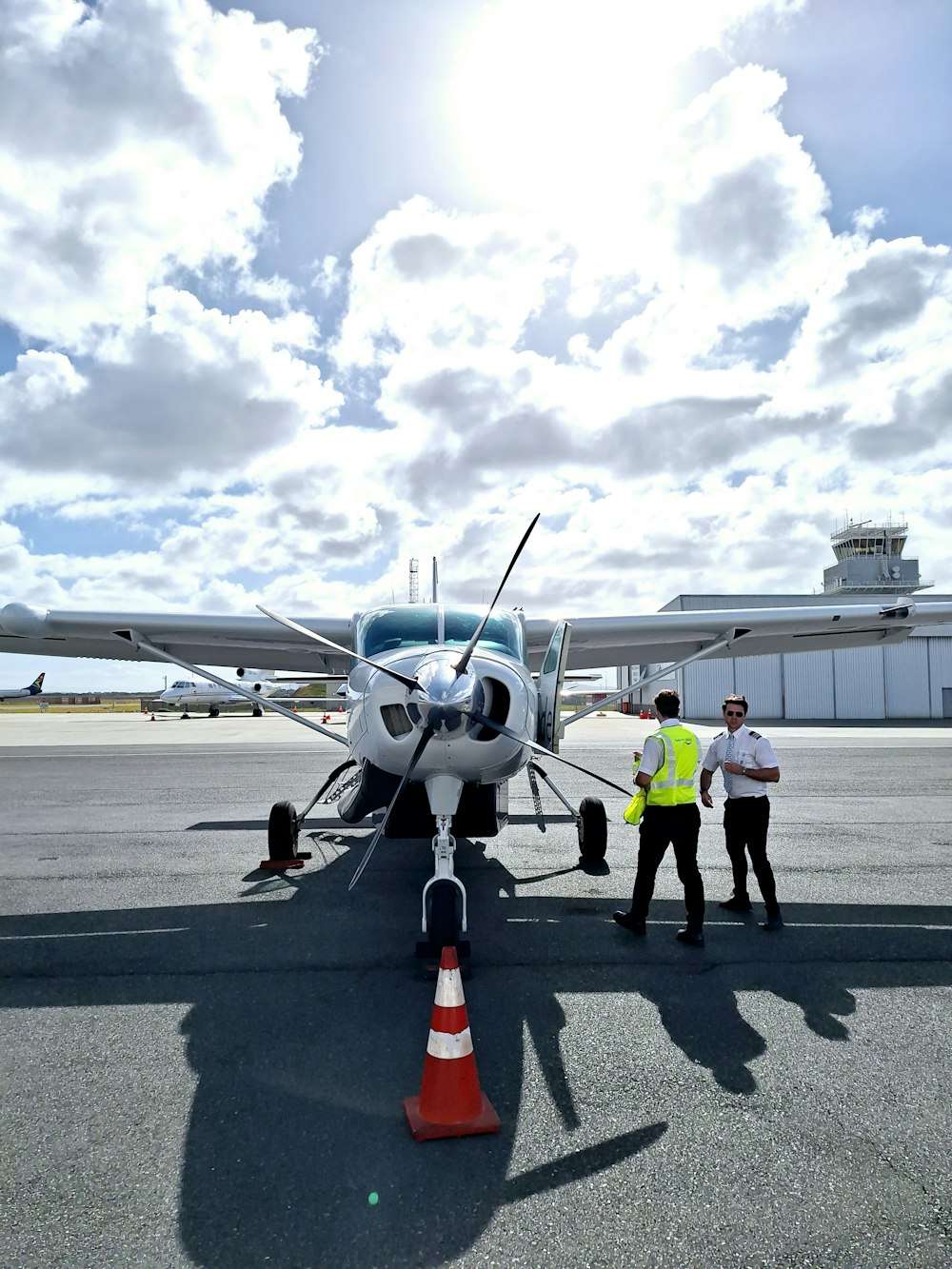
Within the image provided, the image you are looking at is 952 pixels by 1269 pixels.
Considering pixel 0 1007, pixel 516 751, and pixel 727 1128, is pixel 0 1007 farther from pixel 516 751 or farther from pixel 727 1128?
pixel 727 1128

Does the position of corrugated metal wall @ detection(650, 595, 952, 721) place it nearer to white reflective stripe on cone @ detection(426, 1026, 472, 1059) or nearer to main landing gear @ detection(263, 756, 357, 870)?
main landing gear @ detection(263, 756, 357, 870)

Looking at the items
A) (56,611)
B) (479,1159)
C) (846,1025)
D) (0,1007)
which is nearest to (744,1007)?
(846,1025)

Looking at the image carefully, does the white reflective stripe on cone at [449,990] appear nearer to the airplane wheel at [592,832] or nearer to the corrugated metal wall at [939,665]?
the airplane wheel at [592,832]

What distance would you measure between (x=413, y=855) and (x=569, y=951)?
160 inches

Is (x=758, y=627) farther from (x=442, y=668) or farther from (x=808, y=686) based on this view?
(x=808, y=686)

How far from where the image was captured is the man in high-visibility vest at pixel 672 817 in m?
5.65

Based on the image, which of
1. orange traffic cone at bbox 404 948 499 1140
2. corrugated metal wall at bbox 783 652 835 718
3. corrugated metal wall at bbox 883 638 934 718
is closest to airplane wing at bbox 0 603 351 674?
orange traffic cone at bbox 404 948 499 1140

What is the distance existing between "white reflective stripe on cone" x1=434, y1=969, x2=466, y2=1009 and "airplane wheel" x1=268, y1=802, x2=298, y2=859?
4928 mm

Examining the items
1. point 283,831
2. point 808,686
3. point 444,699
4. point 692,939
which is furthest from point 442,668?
point 808,686

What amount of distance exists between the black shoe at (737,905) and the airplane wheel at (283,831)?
169 inches

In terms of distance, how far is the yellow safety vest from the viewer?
226 inches

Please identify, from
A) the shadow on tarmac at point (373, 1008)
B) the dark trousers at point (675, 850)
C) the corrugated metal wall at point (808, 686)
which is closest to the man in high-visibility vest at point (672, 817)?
the dark trousers at point (675, 850)

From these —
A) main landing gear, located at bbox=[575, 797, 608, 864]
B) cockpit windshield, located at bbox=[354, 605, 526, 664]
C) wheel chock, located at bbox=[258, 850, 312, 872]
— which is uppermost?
cockpit windshield, located at bbox=[354, 605, 526, 664]

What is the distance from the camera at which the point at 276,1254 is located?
2.55 metres
